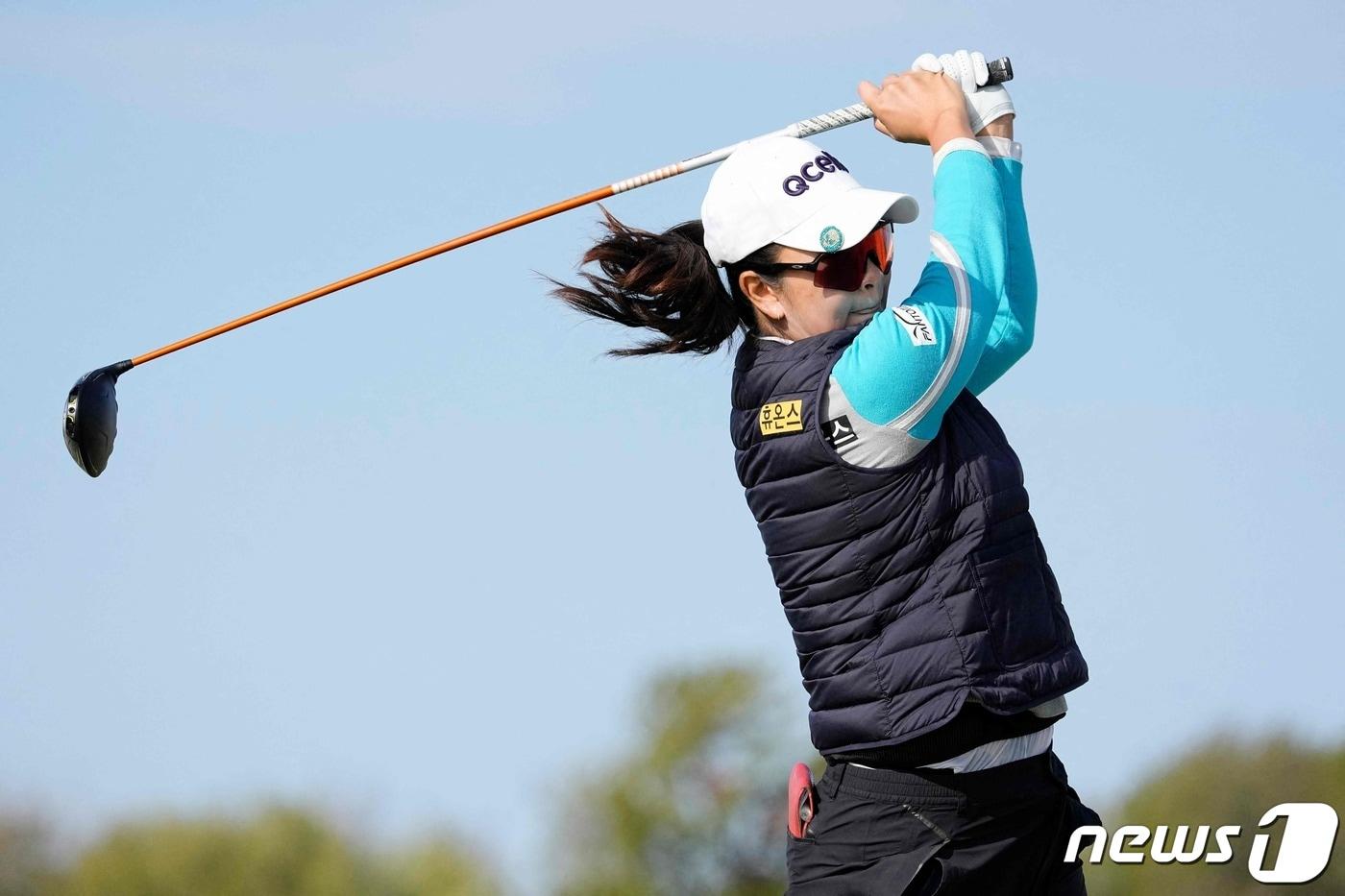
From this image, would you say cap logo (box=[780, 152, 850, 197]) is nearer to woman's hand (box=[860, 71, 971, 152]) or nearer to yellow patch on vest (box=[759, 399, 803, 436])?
woman's hand (box=[860, 71, 971, 152])

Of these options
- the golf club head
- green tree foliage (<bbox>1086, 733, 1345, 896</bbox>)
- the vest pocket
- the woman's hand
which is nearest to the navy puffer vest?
the vest pocket

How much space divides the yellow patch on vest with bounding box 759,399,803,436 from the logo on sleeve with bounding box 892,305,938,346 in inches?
10.3

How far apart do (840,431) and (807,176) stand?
0.56 metres

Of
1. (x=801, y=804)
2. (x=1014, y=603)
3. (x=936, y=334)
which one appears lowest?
(x=801, y=804)

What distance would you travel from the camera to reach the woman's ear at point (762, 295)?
351cm

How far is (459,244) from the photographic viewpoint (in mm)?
4160

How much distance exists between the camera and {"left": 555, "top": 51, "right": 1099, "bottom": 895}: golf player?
3195 mm

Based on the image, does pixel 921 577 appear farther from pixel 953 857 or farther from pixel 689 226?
pixel 689 226

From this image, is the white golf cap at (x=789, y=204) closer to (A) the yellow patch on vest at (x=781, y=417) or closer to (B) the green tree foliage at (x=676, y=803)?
(A) the yellow patch on vest at (x=781, y=417)

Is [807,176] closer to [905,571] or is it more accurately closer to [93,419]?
[905,571]

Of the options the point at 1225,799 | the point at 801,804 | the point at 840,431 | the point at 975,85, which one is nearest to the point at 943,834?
the point at 801,804

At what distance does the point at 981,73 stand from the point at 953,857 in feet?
5.17

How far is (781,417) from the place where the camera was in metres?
3.34

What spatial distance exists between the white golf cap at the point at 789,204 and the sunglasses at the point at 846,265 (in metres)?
0.04
